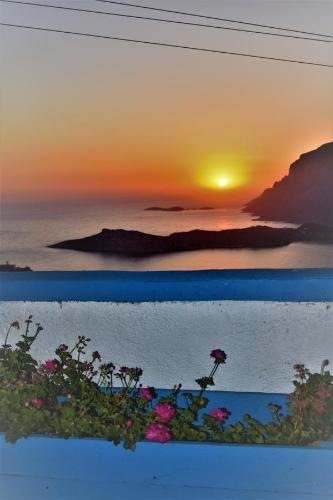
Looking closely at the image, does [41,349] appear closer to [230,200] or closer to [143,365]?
[143,365]

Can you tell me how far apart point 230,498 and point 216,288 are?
704 mm

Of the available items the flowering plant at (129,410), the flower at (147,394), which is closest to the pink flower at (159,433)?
the flowering plant at (129,410)

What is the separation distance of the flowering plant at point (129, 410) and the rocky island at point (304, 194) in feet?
1.92

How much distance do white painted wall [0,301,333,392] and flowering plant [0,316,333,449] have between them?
0.20 ft

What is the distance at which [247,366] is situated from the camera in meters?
2.51

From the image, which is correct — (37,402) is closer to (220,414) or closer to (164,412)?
(164,412)

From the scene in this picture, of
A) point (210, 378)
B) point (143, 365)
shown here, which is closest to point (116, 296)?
point (143, 365)

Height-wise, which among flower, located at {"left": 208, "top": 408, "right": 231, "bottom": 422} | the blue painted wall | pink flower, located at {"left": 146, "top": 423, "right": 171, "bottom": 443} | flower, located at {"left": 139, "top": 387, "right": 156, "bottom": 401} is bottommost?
pink flower, located at {"left": 146, "top": 423, "right": 171, "bottom": 443}

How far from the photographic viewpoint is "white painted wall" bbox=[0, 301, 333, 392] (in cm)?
247

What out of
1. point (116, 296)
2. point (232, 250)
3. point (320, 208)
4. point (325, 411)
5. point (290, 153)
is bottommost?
point (325, 411)

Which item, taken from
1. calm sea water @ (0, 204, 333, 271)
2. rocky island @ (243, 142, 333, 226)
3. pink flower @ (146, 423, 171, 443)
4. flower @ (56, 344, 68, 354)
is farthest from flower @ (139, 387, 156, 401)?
rocky island @ (243, 142, 333, 226)

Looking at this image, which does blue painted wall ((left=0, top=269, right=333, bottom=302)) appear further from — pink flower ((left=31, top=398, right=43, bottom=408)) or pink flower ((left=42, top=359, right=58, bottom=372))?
pink flower ((left=31, top=398, right=43, bottom=408))

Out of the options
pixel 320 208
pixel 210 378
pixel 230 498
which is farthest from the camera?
pixel 320 208

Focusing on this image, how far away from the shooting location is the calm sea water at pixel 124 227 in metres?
2.61
